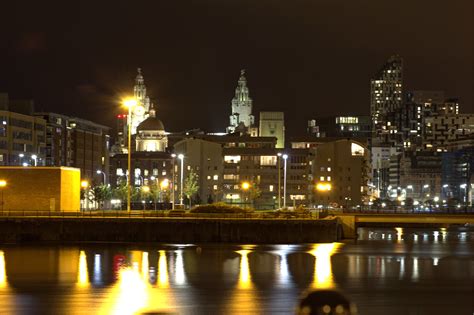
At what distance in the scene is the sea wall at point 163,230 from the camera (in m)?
87.8

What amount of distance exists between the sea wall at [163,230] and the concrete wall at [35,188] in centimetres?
479

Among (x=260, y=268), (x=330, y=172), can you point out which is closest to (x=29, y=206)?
(x=260, y=268)

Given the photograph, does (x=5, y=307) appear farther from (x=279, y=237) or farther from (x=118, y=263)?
(x=279, y=237)

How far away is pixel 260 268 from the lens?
2618 inches

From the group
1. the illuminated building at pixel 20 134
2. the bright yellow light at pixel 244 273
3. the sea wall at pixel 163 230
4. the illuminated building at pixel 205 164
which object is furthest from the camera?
the illuminated building at pixel 205 164

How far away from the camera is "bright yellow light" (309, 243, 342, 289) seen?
58606 millimetres

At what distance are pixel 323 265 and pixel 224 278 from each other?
35.0 ft

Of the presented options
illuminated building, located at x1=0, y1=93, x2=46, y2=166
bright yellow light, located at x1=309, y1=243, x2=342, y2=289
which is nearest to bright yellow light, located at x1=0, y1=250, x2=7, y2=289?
bright yellow light, located at x1=309, y1=243, x2=342, y2=289

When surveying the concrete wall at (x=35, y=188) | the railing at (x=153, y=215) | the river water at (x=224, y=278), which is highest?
the concrete wall at (x=35, y=188)

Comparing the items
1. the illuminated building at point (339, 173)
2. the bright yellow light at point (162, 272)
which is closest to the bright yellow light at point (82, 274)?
the bright yellow light at point (162, 272)

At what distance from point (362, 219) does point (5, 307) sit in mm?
67637

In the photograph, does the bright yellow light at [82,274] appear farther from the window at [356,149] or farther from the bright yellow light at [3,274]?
the window at [356,149]

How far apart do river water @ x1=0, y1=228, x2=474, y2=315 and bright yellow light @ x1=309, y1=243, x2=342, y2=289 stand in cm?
7

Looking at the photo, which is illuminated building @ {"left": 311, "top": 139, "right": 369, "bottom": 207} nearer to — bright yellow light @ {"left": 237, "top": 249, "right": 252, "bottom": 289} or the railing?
the railing
